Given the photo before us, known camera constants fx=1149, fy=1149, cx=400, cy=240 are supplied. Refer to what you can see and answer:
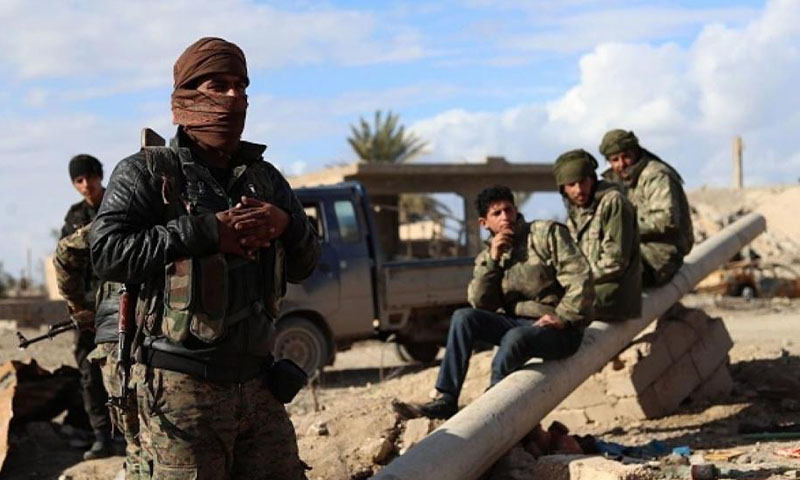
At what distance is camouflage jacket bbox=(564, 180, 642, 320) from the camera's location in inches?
285

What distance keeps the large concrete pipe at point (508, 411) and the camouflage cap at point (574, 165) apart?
949 mm

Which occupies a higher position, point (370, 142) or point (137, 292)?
point (370, 142)

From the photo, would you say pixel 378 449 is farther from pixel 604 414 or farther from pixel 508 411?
pixel 604 414

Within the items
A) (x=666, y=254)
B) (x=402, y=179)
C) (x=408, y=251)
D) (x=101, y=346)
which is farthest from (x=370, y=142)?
(x=101, y=346)

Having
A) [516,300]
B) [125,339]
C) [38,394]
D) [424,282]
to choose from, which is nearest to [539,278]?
[516,300]

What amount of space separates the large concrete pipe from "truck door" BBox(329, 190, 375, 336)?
12.4 feet

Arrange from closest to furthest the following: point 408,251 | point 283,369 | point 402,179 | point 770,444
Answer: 1. point 283,369
2. point 770,444
3. point 408,251
4. point 402,179

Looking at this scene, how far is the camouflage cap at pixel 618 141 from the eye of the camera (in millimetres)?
8266

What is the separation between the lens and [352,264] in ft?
37.1

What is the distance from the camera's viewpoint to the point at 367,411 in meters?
6.84

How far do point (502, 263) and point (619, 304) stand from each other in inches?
41.1

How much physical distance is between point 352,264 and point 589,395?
3.87 meters

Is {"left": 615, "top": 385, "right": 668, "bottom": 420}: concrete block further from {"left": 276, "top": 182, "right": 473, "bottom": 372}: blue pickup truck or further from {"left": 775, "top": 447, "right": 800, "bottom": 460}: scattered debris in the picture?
{"left": 276, "top": 182, "right": 473, "bottom": 372}: blue pickup truck

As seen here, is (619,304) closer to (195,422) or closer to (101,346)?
(101,346)
